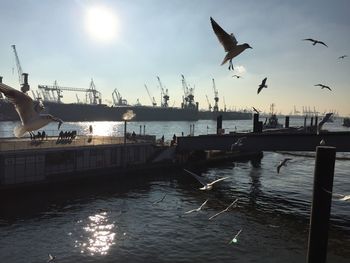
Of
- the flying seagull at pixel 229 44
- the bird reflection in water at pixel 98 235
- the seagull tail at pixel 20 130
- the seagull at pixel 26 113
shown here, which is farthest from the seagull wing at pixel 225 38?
the bird reflection in water at pixel 98 235

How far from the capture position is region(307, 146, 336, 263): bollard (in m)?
17.9

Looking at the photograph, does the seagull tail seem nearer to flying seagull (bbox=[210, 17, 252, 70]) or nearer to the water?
flying seagull (bbox=[210, 17, 252, 70])

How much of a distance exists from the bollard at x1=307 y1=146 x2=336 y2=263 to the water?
583 inches

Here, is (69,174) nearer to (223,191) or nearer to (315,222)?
(223,191)

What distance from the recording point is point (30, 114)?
13.3m

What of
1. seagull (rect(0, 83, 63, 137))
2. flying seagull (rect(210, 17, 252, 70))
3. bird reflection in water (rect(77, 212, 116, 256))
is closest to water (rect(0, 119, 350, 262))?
bird reflection in water (rect(77, 212, 116, 256))

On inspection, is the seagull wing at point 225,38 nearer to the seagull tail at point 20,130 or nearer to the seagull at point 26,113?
the seagull at point 26,113

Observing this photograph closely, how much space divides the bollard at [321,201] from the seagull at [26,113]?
10.9 meters

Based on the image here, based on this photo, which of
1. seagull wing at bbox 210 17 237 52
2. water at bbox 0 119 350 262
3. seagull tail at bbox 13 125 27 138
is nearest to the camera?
seagull wing at bbox 210 17 237 52

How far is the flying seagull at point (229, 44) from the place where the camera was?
1296 cm

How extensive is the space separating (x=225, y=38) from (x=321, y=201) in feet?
30.1

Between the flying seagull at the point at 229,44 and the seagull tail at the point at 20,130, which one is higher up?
the flying seagull at the point at 229,44

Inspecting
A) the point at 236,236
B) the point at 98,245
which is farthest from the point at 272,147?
the point at 98,245

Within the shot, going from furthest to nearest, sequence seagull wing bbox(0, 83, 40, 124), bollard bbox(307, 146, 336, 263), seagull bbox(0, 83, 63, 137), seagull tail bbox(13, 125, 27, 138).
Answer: bollard bbox(307, 146, 336, 263) < seagull tail bbox(13, 125, 27, 138) < seagull bbox(0, 83, 63, 137) < seagull wing bbox(0, 83, 40, 124)
